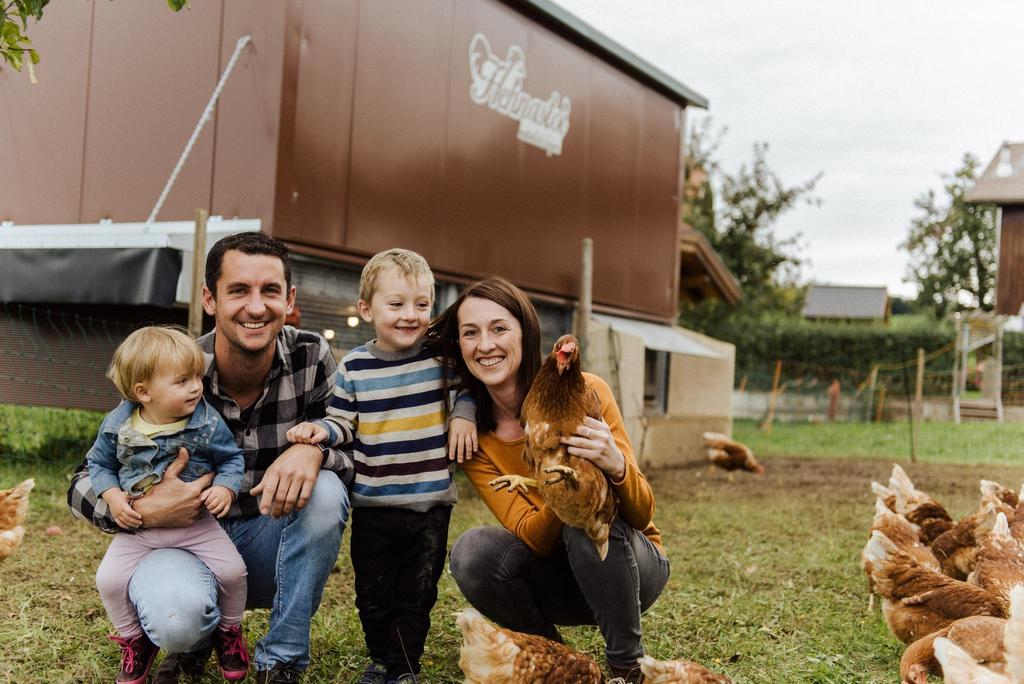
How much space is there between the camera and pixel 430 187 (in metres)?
7.62

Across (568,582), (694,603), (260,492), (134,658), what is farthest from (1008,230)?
(134,658)

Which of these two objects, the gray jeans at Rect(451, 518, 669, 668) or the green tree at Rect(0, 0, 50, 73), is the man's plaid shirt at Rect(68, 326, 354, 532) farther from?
the green tree at Rect(0, 0, 50, 73)

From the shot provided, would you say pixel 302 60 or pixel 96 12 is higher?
pixel 96 12

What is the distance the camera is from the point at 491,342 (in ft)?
9.20

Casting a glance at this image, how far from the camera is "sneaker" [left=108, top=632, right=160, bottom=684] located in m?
2.65

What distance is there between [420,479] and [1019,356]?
81.2 feet

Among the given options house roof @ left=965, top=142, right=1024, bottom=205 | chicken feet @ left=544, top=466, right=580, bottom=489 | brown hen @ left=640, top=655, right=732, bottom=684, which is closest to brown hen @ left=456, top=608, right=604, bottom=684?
brown hen @ left=640, top=655, right=732, bottom=684

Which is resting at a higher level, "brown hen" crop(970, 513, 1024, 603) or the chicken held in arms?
the chicken held in arms

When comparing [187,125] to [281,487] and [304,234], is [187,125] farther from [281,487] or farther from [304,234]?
[281,487]

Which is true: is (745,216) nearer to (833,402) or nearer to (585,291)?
(833,402)

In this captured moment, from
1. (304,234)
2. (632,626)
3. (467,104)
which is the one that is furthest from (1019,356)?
(632,626)

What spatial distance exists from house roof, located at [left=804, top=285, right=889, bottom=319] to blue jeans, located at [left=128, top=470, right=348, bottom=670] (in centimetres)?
4172

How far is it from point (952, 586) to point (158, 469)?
9.32 ft

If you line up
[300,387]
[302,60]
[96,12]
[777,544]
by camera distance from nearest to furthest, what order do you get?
[300,387], [777,544], [302,60], [96,12]
